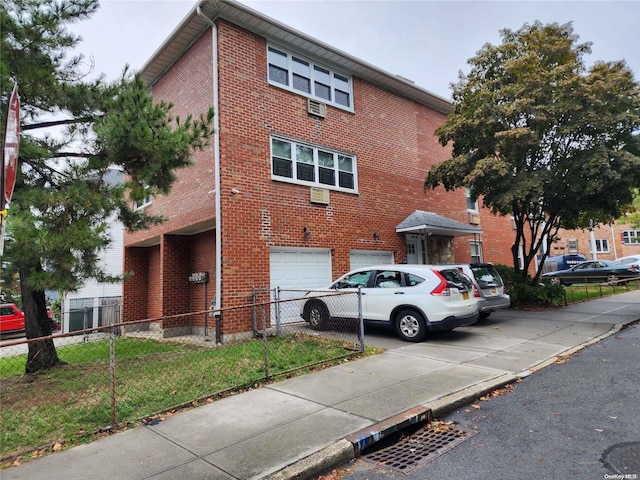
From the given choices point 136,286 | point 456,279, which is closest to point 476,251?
point 456,279

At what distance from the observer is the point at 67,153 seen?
6.95 metres

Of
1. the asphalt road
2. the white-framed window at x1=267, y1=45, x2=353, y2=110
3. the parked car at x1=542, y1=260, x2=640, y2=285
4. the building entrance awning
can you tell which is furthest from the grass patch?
the parked car at x1=542, y1=260, x2=640, y2=285

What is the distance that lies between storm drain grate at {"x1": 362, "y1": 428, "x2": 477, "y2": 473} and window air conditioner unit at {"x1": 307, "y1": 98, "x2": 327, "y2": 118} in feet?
33.3

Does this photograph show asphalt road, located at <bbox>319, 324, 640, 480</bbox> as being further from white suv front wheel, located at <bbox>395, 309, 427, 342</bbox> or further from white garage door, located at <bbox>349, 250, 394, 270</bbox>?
white garage door, located at <bbox>349, 250, 394, 270</bbox>

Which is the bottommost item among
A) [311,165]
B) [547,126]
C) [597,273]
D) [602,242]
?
[597,273]

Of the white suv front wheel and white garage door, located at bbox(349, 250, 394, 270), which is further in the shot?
white garage door, located at bbox(349, 250, 394, 270)

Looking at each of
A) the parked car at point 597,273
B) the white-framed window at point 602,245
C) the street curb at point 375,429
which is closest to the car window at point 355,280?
the street curb at point 375,429

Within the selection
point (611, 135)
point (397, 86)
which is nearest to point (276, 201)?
point (397, 86)

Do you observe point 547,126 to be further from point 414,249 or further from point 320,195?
point 320,195

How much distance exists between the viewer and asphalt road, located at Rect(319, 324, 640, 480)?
11.5 ft

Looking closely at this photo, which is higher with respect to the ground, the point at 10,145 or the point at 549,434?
the point at 10,145

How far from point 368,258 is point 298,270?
119 inches

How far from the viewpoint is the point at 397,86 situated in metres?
15.2

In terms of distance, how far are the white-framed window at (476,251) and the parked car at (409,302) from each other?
9587mm
